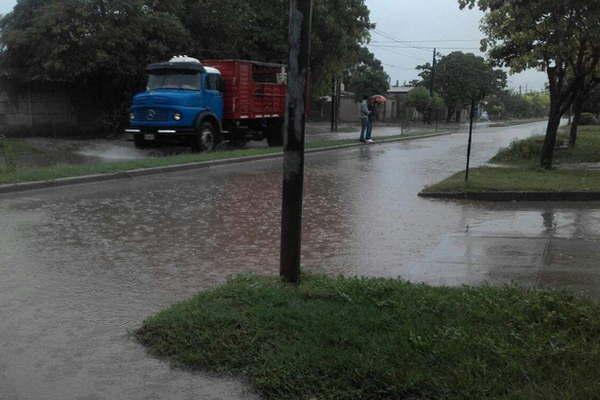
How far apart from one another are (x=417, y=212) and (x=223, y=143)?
48.5 feet

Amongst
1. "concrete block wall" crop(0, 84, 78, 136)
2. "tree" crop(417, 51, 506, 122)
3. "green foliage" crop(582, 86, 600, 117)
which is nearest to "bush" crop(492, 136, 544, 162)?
"green foliage" crop(582, 86, 600, 117)

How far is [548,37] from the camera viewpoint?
14.3 meters

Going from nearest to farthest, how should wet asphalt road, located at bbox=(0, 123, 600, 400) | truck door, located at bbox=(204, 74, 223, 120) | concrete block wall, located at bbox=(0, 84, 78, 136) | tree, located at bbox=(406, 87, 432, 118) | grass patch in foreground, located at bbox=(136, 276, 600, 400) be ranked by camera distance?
grass patch in foreground, located at bbox=(136, 276, 600, 400)
wet asphalt road, located at bbox=(0, 123, 600, 400)
truck door, located at bbox=(204, 74, 223, 120)
concrete block wall, located at bbox=(0, 84, 78, 136)
tree, located at bbox=(406, 87, 432, 118)

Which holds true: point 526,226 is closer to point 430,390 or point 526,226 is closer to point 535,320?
point 535,320

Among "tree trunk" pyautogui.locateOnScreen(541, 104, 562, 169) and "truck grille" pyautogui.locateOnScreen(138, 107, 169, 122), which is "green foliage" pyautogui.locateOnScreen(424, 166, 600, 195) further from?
"truck grille" pyautogui.locateOnScreen(138, 107, 169, 122)

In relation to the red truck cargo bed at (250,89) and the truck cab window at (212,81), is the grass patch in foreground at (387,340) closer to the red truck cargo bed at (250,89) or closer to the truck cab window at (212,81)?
the truck cab window at (212,81)

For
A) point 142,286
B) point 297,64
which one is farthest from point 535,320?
point 142,286

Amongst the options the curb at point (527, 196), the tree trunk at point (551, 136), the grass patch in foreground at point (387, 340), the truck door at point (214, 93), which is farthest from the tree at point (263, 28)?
the grass patch in foreground at point (387, 340)

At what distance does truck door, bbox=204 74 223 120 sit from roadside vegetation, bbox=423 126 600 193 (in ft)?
28.5

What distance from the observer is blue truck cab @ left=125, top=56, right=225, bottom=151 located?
18.9 m

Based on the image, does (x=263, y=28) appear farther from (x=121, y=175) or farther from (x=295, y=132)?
(x=295, y=132)

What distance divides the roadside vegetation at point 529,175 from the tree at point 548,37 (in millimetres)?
1283

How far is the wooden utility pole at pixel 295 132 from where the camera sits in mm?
5008

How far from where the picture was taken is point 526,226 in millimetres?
8922
